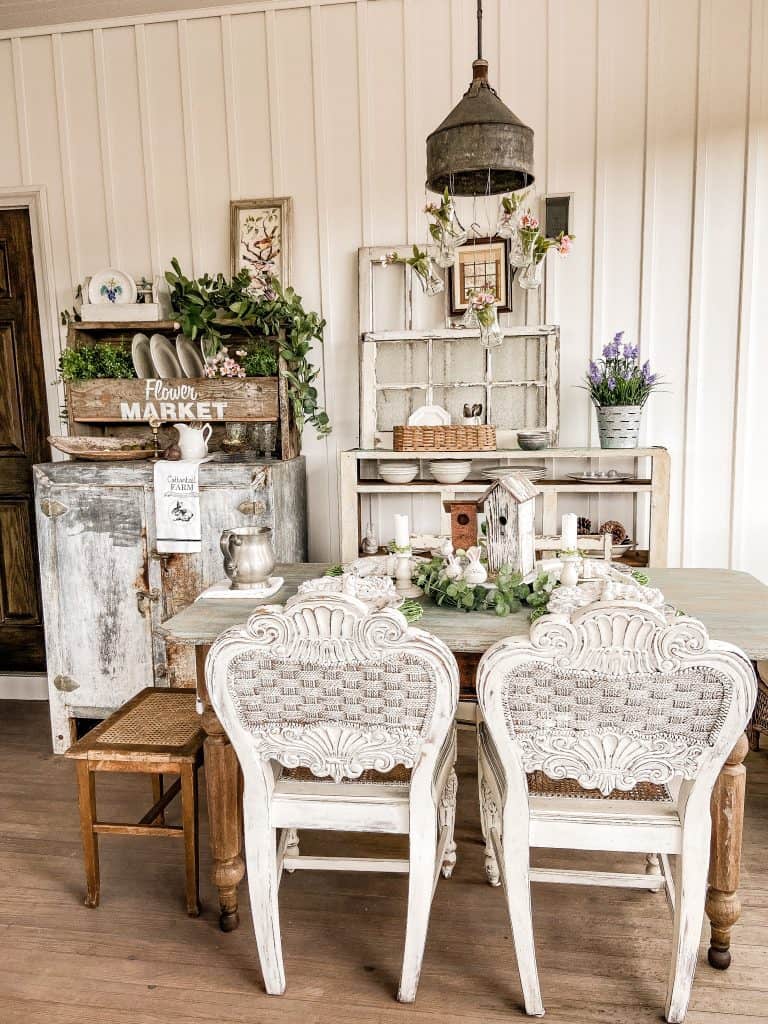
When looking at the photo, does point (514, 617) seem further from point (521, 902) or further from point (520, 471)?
point (520, 471)

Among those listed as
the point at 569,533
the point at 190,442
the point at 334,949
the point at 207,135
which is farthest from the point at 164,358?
the point at 334,949

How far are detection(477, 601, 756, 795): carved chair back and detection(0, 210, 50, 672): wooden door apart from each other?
334 cm

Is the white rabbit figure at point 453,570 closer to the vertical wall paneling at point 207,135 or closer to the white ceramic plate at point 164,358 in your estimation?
the white ceramic plate at point 164,358

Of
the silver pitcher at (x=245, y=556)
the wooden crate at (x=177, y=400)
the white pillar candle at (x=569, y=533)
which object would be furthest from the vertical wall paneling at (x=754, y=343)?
the silver pitcher at (x=245, y=556)

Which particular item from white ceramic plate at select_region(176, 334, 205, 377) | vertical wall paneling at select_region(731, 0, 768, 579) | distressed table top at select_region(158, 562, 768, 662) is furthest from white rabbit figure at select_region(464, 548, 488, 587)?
white ceramic plate at select_region(176, 334, 205, 377)

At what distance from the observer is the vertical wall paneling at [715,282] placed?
355 centimetres

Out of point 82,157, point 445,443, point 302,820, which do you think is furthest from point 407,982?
point 82,157

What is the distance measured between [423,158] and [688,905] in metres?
3.32

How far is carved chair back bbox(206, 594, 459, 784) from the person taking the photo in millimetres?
1719

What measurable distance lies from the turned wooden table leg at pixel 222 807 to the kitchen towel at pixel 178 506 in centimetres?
128

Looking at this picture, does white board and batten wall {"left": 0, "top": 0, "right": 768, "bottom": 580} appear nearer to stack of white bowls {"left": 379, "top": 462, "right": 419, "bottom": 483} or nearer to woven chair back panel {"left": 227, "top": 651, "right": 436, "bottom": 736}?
stack of white bowls {"left": 379, "top": 462, "right": 419, "bottom": 483}

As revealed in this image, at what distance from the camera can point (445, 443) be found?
11.8ft

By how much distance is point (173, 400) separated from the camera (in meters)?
3.68

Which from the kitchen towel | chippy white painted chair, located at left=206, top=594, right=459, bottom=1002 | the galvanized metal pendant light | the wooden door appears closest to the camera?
chippy white painted chair, located at left=206, top=594, right=459, bottom=1002
